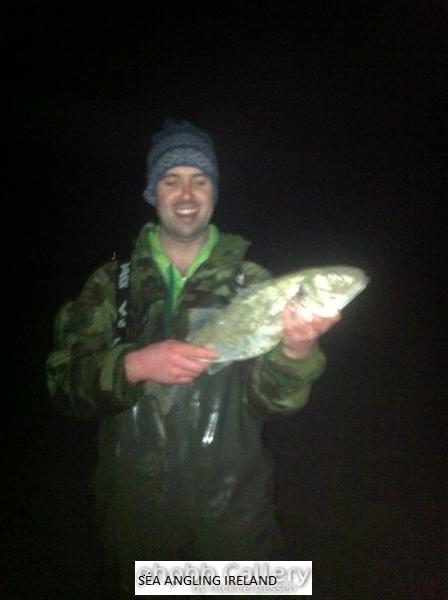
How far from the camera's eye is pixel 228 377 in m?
2.61

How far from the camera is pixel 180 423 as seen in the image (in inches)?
99.5

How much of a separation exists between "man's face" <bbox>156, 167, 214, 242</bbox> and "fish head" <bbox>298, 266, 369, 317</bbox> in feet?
2.07

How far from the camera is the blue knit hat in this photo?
2945 millimetres

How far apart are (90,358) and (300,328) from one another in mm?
1006

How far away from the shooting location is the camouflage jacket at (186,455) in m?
2.50

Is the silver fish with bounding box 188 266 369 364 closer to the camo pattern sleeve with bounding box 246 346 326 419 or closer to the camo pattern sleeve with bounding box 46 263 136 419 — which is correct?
the camo pattern sleeve with bounding box 246 346 326 419

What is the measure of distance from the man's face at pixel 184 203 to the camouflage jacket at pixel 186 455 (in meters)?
0.53

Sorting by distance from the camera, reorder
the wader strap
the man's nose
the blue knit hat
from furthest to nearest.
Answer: the blue knit hat → the man's nose → the wader strap

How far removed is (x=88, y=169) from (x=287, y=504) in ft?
79.4

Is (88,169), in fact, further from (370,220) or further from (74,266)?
(370,220)
